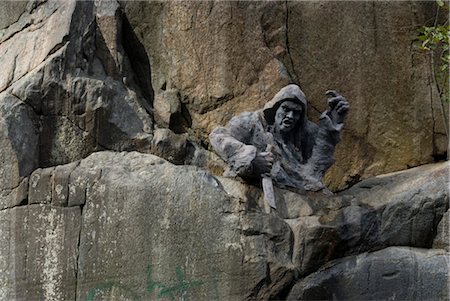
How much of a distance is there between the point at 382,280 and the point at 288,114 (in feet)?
5.93

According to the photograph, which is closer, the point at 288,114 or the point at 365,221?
the point at 365,221

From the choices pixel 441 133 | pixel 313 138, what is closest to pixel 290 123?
pixel 313 138

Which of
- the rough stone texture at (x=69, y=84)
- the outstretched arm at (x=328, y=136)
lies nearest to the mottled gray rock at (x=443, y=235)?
the outstretched arm at (x=328, y=136)

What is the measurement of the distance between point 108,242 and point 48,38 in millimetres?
2262

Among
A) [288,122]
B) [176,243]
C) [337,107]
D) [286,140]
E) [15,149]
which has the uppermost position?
[337,107]

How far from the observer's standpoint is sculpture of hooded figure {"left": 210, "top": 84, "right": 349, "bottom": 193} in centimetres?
987

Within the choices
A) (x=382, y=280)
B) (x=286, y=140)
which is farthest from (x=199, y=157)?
(x=382, y=280)

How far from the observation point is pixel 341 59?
11719 mm

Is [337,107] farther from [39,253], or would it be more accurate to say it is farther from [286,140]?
[39,253]

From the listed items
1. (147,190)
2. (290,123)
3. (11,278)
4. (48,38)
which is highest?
(48,38)

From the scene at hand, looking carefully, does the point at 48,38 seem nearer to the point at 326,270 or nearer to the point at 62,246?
the point at 62,246

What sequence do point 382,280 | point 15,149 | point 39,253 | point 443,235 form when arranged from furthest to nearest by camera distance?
1. point 15,149
2. point 443,235
3. point 39,253
4. point 382,280

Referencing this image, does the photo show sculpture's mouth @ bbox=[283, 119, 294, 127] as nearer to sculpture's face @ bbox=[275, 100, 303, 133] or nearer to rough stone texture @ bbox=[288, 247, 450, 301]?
sculpture's face @ bbox=[275, 100, 303, 133]

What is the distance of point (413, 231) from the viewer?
9.74 meters
